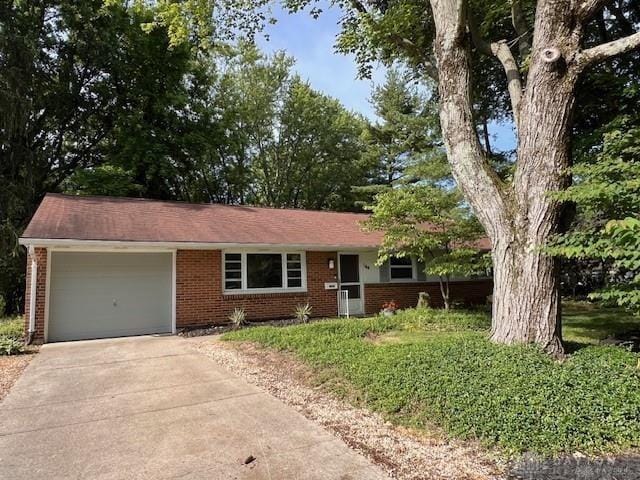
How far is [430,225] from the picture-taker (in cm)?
1306

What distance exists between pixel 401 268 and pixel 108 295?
9612 mm

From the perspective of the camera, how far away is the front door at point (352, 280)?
47.0ft

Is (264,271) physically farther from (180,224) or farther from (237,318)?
(180,224)

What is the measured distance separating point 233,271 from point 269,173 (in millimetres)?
18379

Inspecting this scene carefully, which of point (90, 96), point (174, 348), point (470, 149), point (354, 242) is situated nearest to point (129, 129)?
point (90, 96)

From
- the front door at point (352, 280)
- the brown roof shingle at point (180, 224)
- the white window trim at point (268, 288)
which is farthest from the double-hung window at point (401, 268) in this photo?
the white window trim at point (268, 288)

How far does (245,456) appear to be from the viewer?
3863 millimetres

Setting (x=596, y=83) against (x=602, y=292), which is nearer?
(x=602, y=292)

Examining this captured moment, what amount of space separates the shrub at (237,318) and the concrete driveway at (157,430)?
4112 millimetres

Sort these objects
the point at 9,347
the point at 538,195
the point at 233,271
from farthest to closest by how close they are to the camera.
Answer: the point at 233,271, the point at 9,347, the point at 538,195

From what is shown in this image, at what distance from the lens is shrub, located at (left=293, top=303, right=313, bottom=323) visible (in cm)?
1239

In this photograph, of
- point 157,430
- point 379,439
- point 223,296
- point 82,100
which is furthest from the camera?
point 82,100

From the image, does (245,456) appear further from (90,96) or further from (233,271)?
(90,96)

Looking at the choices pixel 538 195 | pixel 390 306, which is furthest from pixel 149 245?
pixel 538 195
